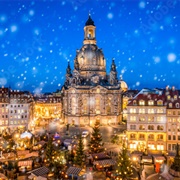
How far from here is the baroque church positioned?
93.7m

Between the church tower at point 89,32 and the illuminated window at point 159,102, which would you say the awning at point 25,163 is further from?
the church tower at point 89,32

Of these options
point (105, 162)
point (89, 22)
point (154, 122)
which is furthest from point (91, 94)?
point (105, 162)

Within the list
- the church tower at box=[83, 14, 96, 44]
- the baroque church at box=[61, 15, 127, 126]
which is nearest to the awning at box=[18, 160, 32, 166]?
the baroque church at box=[61, 15, 127, 126]

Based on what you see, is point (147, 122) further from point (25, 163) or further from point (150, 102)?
point (25, 163)

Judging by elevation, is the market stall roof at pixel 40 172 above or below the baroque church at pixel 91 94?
below

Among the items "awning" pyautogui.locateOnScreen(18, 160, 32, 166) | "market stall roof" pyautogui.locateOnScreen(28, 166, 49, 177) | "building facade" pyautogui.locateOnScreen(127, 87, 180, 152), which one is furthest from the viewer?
"building facade" pyautogui.locateOnScreen(127, 87, 180, 152)

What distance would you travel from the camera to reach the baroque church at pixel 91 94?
307 feet

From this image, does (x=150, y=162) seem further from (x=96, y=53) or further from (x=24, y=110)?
(x=96, y=53)

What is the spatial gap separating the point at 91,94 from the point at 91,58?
53.0ft

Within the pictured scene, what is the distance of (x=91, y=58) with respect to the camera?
102 m

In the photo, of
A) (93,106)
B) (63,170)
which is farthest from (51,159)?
(93,106)

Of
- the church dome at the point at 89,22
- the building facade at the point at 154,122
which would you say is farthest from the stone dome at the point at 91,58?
the building facade at the point at 154,122

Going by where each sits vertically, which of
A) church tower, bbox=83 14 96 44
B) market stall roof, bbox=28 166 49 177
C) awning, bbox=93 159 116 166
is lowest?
market stall roof, bbox=28 166 49 177

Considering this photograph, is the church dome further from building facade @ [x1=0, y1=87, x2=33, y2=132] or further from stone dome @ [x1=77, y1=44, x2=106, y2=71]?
building facade @ [x1=0, y1=87, x2=33, y2=132]
